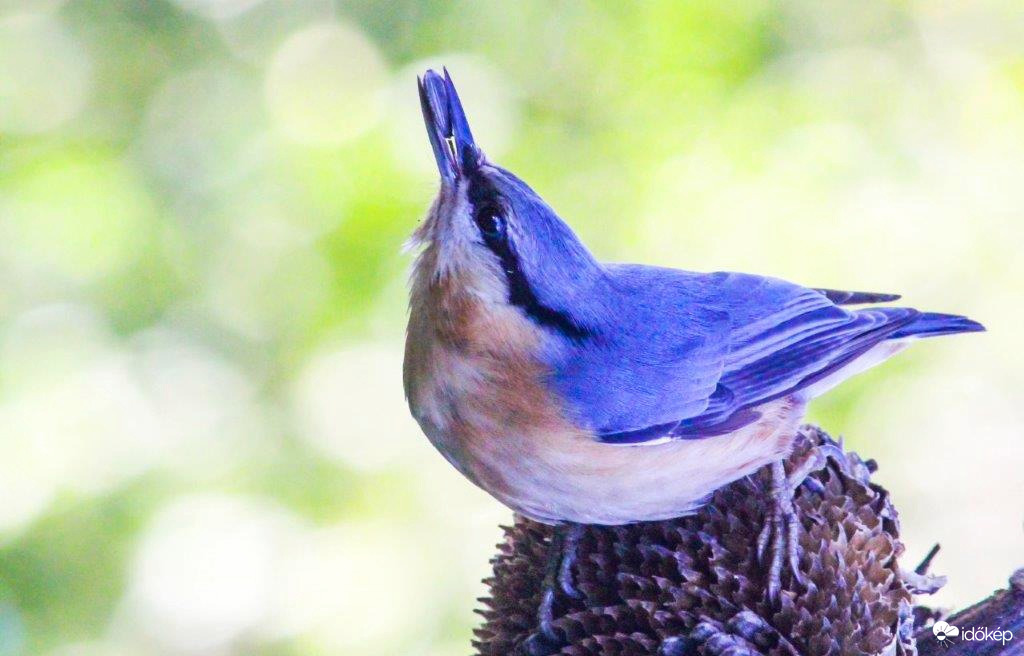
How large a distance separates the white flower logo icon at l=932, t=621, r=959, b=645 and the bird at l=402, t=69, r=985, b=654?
252 mm

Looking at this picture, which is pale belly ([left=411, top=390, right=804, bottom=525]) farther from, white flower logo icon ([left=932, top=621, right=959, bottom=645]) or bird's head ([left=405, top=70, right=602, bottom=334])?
white flower logo icon ([left=932, top=621, right=959, bottom=645])

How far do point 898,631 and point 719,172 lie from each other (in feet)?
5.78

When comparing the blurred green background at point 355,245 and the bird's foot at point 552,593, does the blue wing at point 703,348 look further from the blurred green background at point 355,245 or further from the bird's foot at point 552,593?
the blurred green background at point 355,245

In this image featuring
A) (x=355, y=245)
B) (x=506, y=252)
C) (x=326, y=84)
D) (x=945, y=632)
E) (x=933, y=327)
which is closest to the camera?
(x=945, y=632)

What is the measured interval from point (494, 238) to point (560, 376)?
25 centimetres

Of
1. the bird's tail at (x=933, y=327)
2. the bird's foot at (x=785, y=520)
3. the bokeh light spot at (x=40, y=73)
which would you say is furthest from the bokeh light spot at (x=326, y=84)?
the bird's foot at (x=785, y=520)

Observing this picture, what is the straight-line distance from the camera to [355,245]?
2883 millimetres

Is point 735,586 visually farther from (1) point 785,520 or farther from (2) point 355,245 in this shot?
(2) point 355,245

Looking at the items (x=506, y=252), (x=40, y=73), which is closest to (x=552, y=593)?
(x=506, y=252)

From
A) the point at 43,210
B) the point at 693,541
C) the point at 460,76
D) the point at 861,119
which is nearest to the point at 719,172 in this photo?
the point at 861,119

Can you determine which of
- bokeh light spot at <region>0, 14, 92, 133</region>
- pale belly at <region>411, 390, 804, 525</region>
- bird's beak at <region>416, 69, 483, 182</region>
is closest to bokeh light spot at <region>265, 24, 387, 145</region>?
bokeh light spot at <region>0, 14, 92, 133</region>

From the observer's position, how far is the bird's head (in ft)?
5.54

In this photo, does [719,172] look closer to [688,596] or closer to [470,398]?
[470,398]

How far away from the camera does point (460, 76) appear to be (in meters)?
3.12
